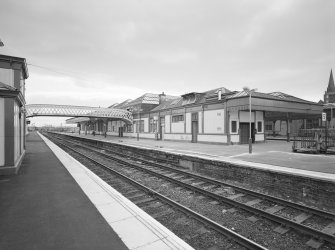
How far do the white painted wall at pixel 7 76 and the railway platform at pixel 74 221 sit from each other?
7.18 metres

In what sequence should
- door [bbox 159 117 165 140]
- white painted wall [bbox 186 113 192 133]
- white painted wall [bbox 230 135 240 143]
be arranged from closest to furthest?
1. white painted wall [bbox 230 135 240 143]
2. white painted wall [bbox 186 113 192 133]
3. door [bbox 159 117 165 140]

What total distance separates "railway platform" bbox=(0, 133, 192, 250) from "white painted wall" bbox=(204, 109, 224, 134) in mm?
16843

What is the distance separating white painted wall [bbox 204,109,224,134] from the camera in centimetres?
2219

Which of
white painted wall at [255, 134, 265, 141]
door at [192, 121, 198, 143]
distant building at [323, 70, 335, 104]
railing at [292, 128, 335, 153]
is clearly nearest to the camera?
railing at [292, 128, 335, 153]

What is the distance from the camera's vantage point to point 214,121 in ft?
75.4

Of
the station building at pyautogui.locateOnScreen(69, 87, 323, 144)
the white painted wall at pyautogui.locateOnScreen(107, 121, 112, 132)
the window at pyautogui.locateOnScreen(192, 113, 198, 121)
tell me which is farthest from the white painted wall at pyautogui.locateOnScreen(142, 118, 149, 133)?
the white painted wall at pyautogui.locateOnScreen(107, 121, 112, 132)

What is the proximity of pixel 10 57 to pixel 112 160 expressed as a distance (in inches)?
354

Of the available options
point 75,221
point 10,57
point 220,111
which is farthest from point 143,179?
point 220,111

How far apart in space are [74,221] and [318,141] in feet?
55.3

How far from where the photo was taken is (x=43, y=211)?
204 inches

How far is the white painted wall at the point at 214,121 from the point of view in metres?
22.2

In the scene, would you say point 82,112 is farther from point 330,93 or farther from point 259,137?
point 330,93

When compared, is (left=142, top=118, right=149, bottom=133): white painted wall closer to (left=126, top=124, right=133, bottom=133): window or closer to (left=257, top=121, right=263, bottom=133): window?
(left=126, top=124, right=133, bottom=133): window

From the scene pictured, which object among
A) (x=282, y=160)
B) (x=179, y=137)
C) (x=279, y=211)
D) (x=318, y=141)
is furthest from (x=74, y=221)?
(x=179, y=137)
